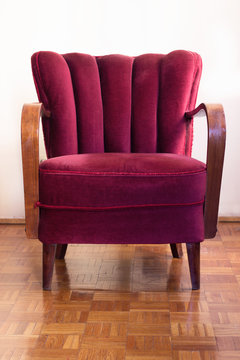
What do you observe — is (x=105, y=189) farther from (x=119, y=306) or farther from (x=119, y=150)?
(x=119, y=150)

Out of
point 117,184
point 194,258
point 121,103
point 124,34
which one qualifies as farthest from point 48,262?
point 124,34

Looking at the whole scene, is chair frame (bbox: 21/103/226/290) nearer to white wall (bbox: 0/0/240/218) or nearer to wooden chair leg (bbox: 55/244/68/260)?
wooden chair leg (bbox: 55/244/68/260)

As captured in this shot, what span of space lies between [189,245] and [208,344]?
42 centimetres

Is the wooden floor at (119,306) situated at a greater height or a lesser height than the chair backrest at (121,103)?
lesser

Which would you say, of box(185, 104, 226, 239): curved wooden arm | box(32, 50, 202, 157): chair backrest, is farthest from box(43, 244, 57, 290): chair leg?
box(185, 104, 226, 239): curved wooden arm

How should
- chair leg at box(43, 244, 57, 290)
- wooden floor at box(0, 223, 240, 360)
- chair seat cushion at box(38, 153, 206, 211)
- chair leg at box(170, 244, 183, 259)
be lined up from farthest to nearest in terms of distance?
chair leg at box(170, 244, 183, 259) < chair leg at box(43, 244, 57, 290) < chair seat cushion at box(38, 153, 206, 211) < wooden floor at box(0, 223, 240, 360)

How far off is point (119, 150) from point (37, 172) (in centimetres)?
60

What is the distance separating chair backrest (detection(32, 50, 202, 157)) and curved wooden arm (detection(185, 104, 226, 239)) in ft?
1.13

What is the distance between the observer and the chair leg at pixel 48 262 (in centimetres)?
160

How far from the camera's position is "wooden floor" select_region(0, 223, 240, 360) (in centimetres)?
126

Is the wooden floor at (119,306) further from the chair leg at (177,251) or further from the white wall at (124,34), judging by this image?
the white wall at (124,34)

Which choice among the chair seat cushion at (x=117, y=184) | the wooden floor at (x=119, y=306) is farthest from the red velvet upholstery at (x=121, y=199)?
the wooden floor at (x=119, y=306)

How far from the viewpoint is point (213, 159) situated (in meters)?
1.53

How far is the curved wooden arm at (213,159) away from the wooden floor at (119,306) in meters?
0.29
